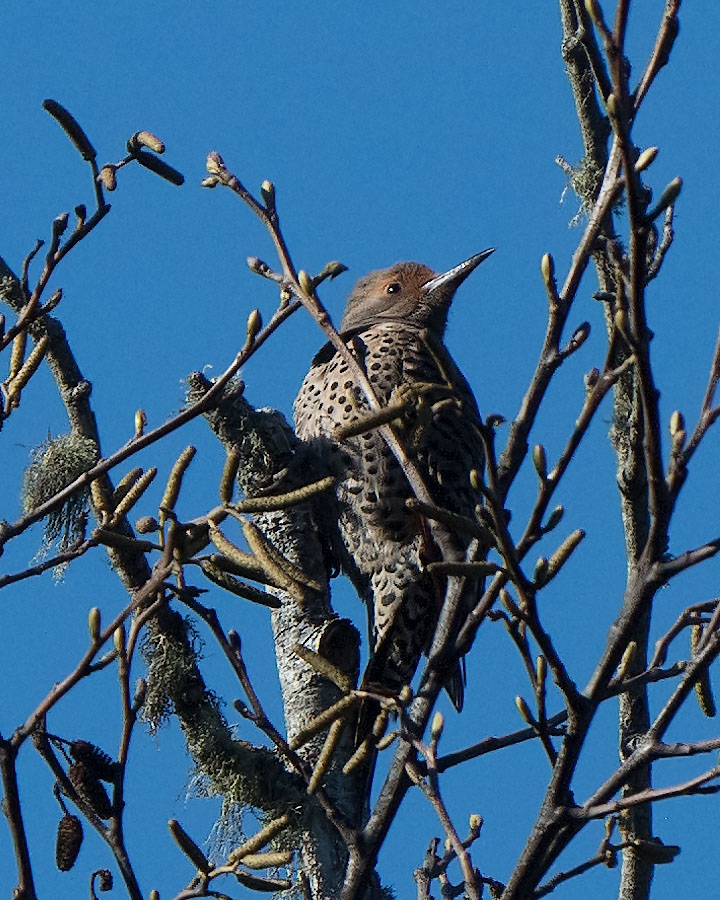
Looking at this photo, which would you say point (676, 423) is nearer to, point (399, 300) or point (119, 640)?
point (119, 640)

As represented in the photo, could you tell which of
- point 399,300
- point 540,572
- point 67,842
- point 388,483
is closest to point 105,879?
point 67,842

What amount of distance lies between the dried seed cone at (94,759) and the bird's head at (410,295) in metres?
3.91

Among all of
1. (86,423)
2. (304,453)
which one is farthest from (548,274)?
(304,453)

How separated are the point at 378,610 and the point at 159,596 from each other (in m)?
2.83

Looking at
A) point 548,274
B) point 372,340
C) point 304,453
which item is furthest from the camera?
point 372,340

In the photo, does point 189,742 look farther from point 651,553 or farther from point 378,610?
point 651,553

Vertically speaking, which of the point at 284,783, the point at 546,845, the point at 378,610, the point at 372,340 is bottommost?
the point at 546,845

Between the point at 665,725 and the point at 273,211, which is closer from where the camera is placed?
the point at 665,725

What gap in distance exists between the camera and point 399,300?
21.3ft

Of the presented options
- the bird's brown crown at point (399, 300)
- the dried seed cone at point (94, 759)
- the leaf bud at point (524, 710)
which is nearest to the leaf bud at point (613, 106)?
the leaf bud at point (524, 710)

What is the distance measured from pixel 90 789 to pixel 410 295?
14.0ft

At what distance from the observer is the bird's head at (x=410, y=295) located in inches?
251

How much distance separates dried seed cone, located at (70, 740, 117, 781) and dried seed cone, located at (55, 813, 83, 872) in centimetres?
10

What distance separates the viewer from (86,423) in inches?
155
